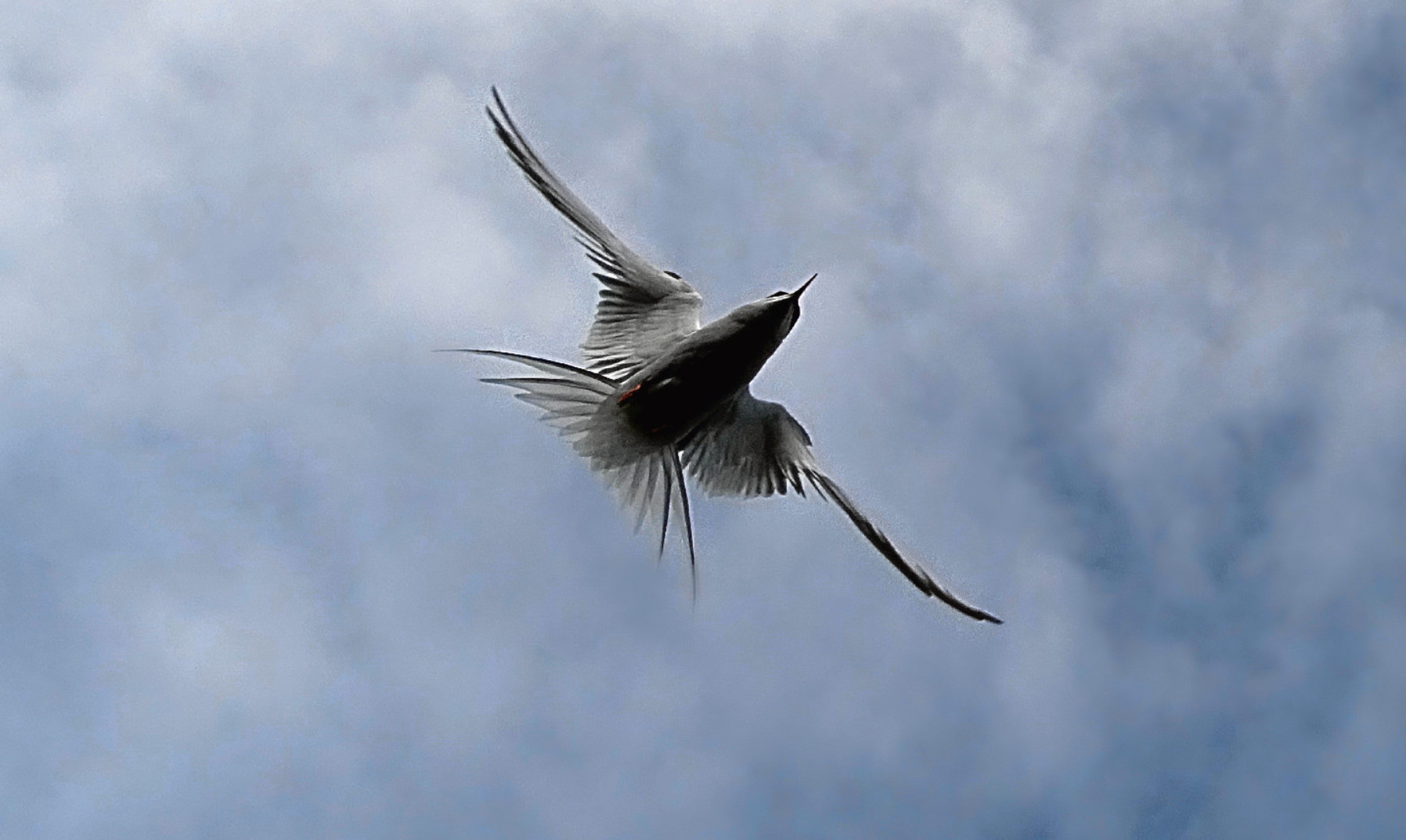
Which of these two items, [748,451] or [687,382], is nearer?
[687,382]

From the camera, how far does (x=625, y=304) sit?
749 centimetres

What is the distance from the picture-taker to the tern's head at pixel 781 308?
660 cm

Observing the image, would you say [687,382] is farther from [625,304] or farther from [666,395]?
[625,304]

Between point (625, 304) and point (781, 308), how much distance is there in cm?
122

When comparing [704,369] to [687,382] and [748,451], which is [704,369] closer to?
[687,382]

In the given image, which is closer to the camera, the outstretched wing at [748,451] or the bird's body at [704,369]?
the bird's body at [704,369]

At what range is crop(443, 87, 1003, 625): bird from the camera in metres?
6.60

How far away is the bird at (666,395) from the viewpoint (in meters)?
6.60

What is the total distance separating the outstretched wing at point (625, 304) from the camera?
7.21 m

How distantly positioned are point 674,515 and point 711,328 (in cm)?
98

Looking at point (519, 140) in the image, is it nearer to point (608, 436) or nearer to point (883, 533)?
point (608, 436)

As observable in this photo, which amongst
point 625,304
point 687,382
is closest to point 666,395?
point 687,382

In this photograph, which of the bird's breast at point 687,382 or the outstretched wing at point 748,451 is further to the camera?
the outstretched wing at point 748,451

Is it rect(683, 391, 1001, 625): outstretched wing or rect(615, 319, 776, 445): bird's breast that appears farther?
rect(683, 391, 1001, 625): outstretched wing
